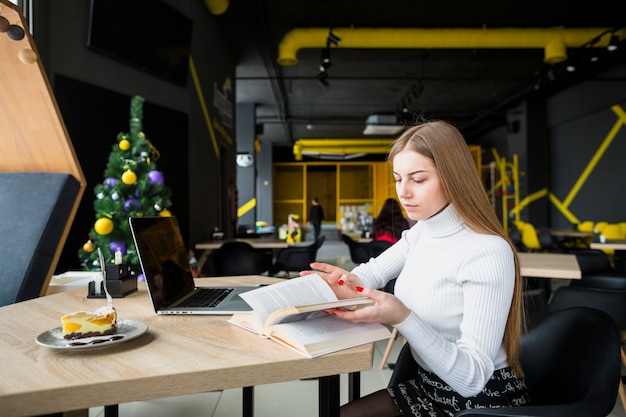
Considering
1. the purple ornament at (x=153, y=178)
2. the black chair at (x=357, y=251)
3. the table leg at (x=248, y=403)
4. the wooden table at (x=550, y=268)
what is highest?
the purple ornament at (x=153, y=178)

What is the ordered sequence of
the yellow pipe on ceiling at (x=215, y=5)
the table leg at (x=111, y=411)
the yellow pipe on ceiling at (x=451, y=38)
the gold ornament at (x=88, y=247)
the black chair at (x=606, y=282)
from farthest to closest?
the yellow pipe on ceiling at (x=451, y=38) < the yellow pipe on ceiling at (x=215, y=5) < the gold ornament at (x=88, y=247) < the black chair at (x=606, y=282) < the table leg at (x=111, y=411)

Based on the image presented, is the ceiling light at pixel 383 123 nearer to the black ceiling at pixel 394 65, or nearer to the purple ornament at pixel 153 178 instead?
the black ceiling at pixel 394 65

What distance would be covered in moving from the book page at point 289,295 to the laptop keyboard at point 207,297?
0.31m

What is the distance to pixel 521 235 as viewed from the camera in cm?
955

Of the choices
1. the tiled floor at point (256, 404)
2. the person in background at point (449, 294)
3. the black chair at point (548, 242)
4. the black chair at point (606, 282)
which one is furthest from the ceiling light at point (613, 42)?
the person in background at point (449, 294)

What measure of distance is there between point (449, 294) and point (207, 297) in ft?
2.68

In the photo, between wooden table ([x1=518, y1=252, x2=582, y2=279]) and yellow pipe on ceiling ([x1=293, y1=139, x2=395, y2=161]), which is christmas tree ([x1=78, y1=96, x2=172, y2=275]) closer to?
wooden table ([x1=518, y1=252, x2=582, y2=279])

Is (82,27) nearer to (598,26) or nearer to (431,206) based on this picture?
(431,206)

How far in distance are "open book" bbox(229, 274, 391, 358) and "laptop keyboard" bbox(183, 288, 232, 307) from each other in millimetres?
242

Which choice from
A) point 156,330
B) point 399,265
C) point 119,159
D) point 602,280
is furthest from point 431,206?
point 119,159

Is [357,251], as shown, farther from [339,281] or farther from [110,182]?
[339,281]

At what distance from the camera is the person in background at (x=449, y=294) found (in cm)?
107

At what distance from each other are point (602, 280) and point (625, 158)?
7.11 metres

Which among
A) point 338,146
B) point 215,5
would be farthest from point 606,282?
point 338,146
